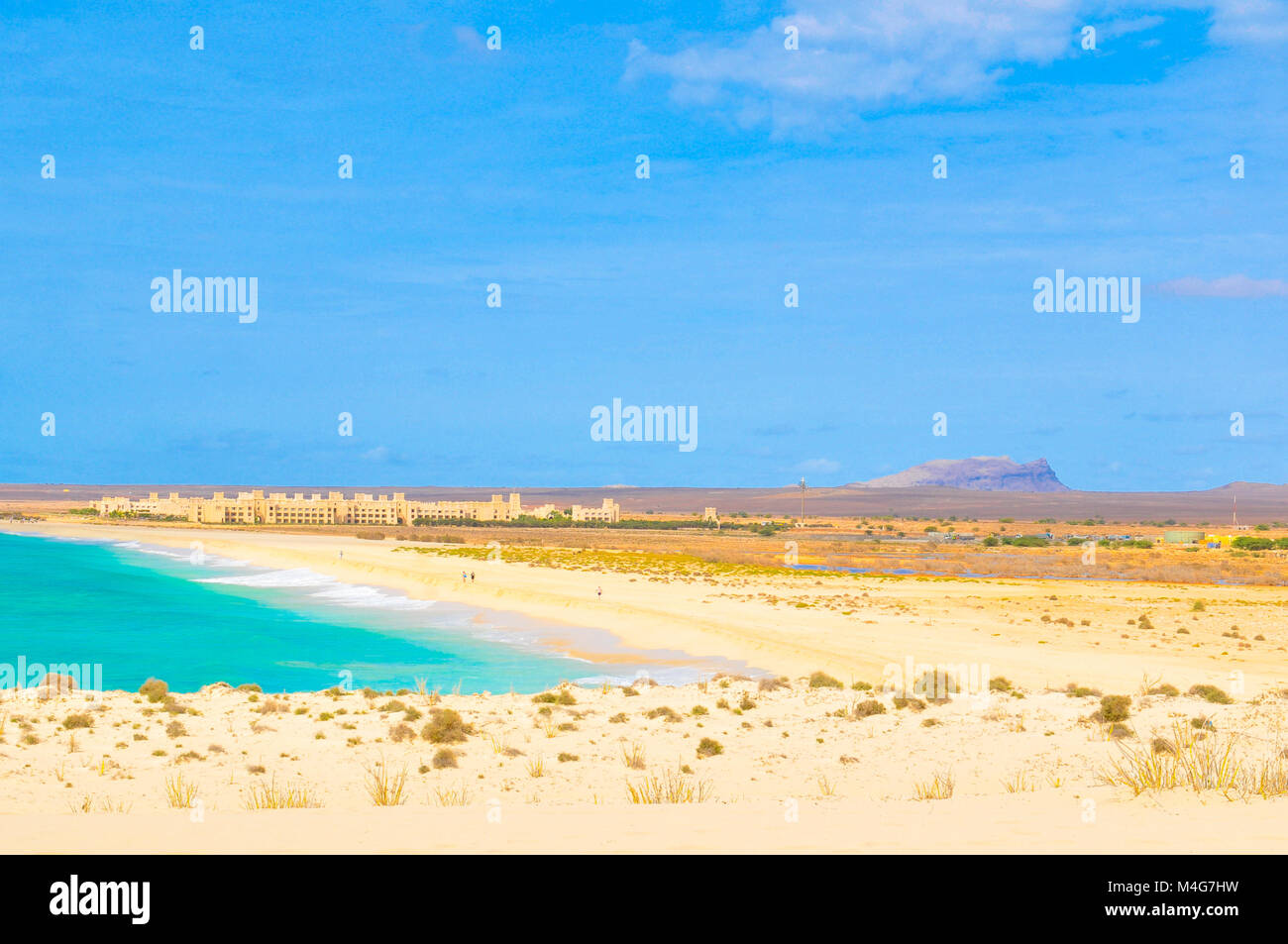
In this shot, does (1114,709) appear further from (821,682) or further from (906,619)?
(906,619)

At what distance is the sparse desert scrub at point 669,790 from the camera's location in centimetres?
1122

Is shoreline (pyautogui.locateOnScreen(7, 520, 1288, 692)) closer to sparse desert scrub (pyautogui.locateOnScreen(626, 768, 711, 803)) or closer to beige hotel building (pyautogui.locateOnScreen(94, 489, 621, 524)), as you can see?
sparse desert scrub (pyautogui.locateOnScreen(626, 768, 711, 803))

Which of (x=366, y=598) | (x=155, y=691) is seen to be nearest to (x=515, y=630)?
(x=366, y=598)

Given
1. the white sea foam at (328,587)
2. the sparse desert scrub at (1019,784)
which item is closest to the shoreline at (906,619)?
the white sea foam at (328,587)

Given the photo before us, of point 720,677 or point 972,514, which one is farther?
point 972,514

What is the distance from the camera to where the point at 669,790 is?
11484 millimetres

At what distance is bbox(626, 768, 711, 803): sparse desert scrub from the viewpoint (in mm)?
11219

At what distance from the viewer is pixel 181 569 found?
237 feet

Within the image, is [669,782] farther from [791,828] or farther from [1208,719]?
[1208,719]

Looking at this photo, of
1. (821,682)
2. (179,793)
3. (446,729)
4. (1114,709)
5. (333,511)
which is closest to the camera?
(179,793)

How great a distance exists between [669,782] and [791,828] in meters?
2.85

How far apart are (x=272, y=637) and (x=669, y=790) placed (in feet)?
93.3
